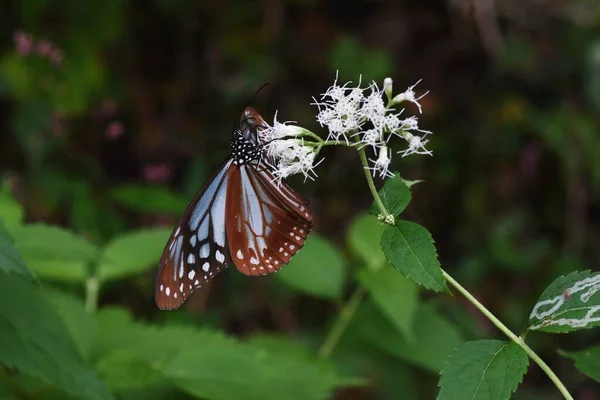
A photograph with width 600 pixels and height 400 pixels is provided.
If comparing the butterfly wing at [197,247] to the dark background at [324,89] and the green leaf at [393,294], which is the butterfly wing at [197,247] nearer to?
the green leaf at [393,294]

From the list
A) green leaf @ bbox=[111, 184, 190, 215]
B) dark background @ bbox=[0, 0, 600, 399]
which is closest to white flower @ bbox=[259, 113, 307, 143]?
green leaf @ bbox=[111, 184, 190, 215]

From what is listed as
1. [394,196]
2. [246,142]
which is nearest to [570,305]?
[394,196]

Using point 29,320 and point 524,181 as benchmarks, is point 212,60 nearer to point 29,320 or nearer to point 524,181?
point 524,181

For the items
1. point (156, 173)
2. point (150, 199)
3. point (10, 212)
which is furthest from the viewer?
point (156, 173)

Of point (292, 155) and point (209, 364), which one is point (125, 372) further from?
point (292, 155)

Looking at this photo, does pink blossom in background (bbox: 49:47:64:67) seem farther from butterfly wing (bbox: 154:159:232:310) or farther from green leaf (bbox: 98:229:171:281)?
butterfly wing (bbox: 154:159:232:310)

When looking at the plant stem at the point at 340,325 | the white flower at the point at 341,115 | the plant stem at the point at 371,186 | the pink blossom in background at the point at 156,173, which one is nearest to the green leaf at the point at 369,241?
the plant stem at the point at 340,325
